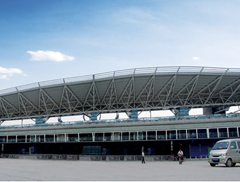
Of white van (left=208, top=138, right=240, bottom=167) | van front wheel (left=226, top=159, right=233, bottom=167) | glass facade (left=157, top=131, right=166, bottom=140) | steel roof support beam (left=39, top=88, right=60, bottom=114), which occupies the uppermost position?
steel roof support beam (left=39, top=88, right=60, bottom=114)

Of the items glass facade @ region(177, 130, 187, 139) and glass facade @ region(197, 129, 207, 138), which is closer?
glass facade @ region(197, 129, 207, 138)

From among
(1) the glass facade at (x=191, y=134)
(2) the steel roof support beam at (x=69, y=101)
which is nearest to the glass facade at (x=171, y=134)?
(1) the glass facade at (x=191, y=134)

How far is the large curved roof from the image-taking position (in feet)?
187

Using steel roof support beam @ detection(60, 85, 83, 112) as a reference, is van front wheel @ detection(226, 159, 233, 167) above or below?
below

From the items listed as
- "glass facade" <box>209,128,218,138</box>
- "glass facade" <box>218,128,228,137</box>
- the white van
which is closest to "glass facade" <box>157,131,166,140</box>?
"glass facade" <box>209,128,218,138</box>

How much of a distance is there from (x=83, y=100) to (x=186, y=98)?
25503mm

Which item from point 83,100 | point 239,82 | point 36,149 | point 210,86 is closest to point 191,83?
point 210,86

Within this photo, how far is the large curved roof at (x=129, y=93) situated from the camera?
187 ft

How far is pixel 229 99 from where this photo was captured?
219 feet

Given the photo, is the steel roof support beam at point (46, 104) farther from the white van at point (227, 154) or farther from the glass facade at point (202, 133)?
the white van at point (227, 154)

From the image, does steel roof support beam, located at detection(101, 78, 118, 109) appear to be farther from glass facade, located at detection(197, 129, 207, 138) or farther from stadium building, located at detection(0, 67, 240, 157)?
glass facade, located at detection(197, 129, 207, 138)

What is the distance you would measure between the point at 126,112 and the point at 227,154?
165 feet

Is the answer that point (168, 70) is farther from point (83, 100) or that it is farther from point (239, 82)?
point (83, 100)

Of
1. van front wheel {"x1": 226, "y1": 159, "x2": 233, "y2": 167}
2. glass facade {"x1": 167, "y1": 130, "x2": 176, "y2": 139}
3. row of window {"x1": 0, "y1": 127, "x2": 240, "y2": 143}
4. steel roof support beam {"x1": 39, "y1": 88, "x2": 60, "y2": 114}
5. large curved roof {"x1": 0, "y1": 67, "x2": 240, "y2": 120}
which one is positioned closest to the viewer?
van front wheel {"x1": 226, "y1": 159, "x2": 233, "y2": 167}
